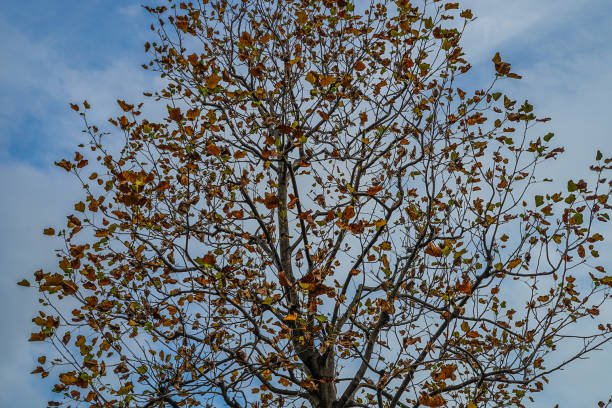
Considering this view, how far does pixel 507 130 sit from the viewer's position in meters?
5.84

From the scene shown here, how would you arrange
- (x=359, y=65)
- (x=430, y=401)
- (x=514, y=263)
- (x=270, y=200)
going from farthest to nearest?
1. (x=359, y=65)
2. (x=514, y=263)
3. (x=430, y=401)
4. (x=270, y=200)

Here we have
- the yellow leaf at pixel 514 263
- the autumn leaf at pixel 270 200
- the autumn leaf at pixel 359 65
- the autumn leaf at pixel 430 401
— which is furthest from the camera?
the autumn leaf at pixel 359 65

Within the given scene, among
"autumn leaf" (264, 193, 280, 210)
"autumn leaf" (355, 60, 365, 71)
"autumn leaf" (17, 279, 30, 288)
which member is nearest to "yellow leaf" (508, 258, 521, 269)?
"autumn leaf" (264, 193, 280, 210)

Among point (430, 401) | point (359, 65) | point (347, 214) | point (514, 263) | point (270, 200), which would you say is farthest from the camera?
point (359, 65)

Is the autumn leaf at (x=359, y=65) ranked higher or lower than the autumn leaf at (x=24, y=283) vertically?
higher

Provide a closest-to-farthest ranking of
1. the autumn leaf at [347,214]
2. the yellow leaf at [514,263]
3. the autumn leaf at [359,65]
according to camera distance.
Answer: the autumn leaf at [347,214], the yellow leaf at [514,263], the autumn leaf at [359,65]

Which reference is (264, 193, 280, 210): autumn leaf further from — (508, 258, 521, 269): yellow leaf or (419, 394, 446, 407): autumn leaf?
(508, 258, 521, 269): yellow leaf

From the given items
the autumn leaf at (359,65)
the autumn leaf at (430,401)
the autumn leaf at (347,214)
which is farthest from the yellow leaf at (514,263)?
the autumn leaf at (359,65)

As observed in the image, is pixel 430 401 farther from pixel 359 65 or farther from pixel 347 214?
pixel 359 65

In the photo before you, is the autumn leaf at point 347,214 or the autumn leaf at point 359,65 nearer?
the autumn leaf at point 347,214

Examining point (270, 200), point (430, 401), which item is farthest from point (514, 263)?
point (270, 200)

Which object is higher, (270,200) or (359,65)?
(359,65)

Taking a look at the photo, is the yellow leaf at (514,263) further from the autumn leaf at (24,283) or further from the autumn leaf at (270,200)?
the autumn leaf at (24,283)

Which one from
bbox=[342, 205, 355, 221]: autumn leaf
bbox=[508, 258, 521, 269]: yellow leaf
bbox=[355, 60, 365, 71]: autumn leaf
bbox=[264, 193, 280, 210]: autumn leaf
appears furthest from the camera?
bbox=[355, 60, 365, 71]: autumn leaf
